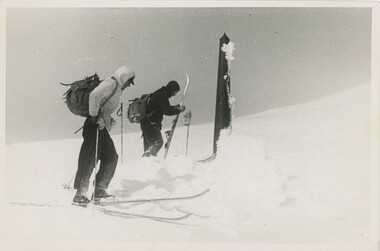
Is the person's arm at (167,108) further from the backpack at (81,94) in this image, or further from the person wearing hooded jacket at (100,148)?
the backpack at (81,94)

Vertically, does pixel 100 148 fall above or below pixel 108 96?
below

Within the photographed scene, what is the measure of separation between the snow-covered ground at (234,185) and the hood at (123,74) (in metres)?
0.39

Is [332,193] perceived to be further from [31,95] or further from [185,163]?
[31,95]

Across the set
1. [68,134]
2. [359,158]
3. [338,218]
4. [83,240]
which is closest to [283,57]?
[359,158]

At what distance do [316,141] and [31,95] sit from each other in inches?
78.5

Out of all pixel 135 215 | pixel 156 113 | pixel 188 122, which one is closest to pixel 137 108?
pixel 156 113

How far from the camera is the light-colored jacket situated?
141 inches

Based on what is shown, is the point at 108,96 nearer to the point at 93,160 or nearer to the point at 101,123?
the point at 101,123

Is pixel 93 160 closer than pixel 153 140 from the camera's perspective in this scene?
Yes

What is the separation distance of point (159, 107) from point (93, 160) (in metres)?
0.59

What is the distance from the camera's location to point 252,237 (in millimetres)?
3514

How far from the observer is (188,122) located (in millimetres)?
3725

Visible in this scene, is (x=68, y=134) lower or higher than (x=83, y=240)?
higher

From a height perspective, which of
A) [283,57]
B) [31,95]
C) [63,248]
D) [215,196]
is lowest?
[63,248]
